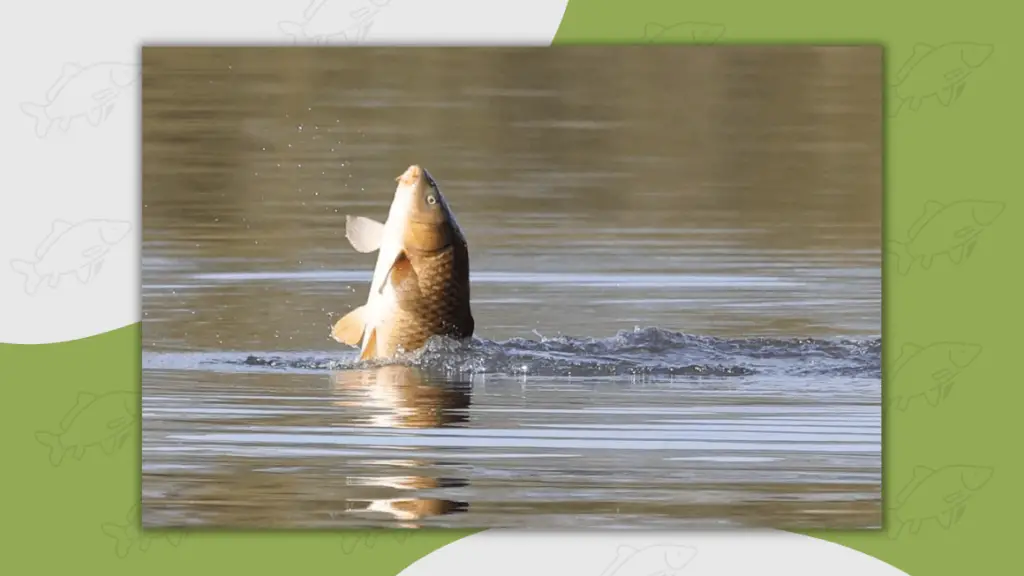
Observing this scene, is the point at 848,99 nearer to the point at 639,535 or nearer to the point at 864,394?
the point at 864,394

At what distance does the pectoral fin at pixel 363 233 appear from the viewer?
7547 mm

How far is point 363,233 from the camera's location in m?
7.55
